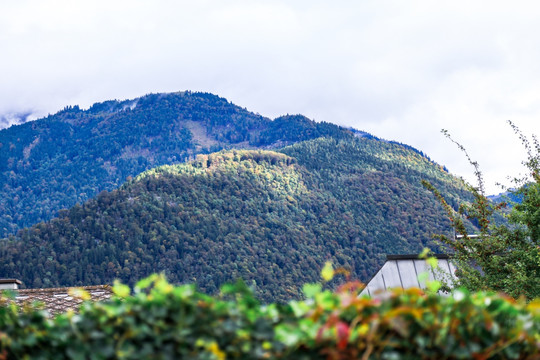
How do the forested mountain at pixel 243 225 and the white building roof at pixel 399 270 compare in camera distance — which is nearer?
the white building roof at pixel 399 270

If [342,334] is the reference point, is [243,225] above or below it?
above

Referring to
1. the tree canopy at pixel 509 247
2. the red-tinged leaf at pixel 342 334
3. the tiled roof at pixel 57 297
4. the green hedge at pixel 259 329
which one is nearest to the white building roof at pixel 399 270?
the tree canopy at pixel 509 247

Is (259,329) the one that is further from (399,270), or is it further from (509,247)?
(399,270)

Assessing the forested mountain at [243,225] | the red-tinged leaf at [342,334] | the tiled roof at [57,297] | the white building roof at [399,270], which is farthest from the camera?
the forested mountain at [243,225]

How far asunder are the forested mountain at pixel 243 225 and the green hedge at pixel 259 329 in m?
59.8

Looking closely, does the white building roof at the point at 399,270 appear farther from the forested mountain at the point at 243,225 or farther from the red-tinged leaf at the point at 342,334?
the forested mountain at the point at 243,225

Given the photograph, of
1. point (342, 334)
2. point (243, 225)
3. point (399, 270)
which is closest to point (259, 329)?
point (342, 334)

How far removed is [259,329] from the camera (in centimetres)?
Result: 240

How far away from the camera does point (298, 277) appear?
243 ft

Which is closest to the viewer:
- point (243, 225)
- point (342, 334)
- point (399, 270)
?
point (342, 334)

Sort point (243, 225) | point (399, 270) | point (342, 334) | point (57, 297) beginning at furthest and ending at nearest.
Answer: point (243, 225) < point (399, 270) < point (57, 297) < point (342, 334)

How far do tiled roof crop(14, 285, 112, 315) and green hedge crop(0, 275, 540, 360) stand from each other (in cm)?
612

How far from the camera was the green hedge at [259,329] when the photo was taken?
7.73ft

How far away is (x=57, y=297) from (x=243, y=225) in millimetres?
84327
